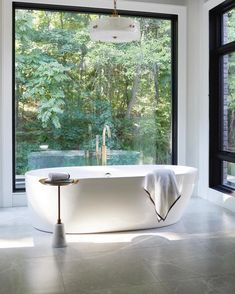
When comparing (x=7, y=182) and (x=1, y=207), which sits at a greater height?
(x=7, y=182)

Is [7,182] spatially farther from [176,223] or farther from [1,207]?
[176,223]

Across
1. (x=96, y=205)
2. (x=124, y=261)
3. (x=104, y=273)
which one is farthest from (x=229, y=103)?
(x=104, y=273)

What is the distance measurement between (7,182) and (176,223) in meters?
2.36

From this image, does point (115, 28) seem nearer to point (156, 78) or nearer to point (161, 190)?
point (161, 190)

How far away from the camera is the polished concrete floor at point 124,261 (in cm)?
264

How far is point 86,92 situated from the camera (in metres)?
5.53

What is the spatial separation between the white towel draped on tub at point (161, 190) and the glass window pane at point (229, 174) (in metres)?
1.69

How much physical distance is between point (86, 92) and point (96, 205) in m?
2.19

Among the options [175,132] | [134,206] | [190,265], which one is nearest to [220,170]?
[175,132]

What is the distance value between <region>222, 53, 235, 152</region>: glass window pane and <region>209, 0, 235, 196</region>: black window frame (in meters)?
0.07

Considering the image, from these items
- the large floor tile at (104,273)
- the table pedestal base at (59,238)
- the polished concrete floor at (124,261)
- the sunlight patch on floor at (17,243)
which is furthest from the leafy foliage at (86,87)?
the large floor tile at (104,273)

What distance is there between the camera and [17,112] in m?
5.25

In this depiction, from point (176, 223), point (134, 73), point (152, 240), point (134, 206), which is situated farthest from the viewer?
point (134, 73)

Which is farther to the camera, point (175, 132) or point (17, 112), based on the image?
point (175, 132)
